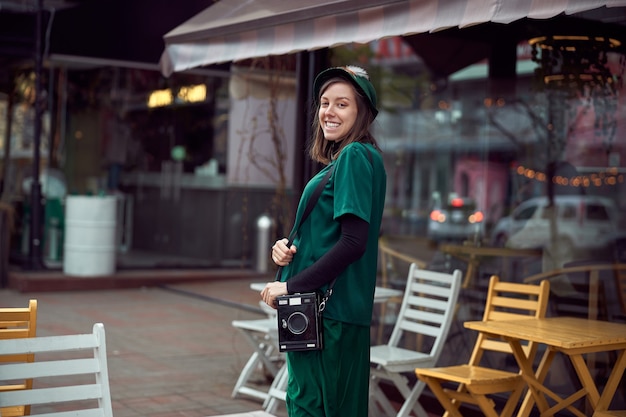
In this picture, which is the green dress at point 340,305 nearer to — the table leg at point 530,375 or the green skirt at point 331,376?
the green skirt at point 331,376

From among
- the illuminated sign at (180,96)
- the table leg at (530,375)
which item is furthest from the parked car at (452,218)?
the table leg at (530,375)

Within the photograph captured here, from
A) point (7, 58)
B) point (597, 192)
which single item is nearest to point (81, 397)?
point (7, 58)

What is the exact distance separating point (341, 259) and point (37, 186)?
8.65 meters

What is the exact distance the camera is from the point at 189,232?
1313 centimetres

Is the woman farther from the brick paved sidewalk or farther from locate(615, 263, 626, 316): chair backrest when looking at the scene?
locate(615, 263, 626, 316): chair backrest

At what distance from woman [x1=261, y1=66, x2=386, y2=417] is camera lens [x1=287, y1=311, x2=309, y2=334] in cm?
8

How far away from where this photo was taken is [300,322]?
2994 mm

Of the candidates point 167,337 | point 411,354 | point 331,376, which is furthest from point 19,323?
point 167,337

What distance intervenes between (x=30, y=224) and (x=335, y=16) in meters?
7.38

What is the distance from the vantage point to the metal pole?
10766 millimetres

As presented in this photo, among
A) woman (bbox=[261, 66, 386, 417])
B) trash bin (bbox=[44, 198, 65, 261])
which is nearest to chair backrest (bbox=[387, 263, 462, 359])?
woman (bbox=[261, 66, 386, 417])

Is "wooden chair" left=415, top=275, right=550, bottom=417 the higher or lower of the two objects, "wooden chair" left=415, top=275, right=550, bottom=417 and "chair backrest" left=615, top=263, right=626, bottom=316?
the lower

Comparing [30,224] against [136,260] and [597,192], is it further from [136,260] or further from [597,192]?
[597,192]

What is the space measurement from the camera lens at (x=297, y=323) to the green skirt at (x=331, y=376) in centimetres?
8
